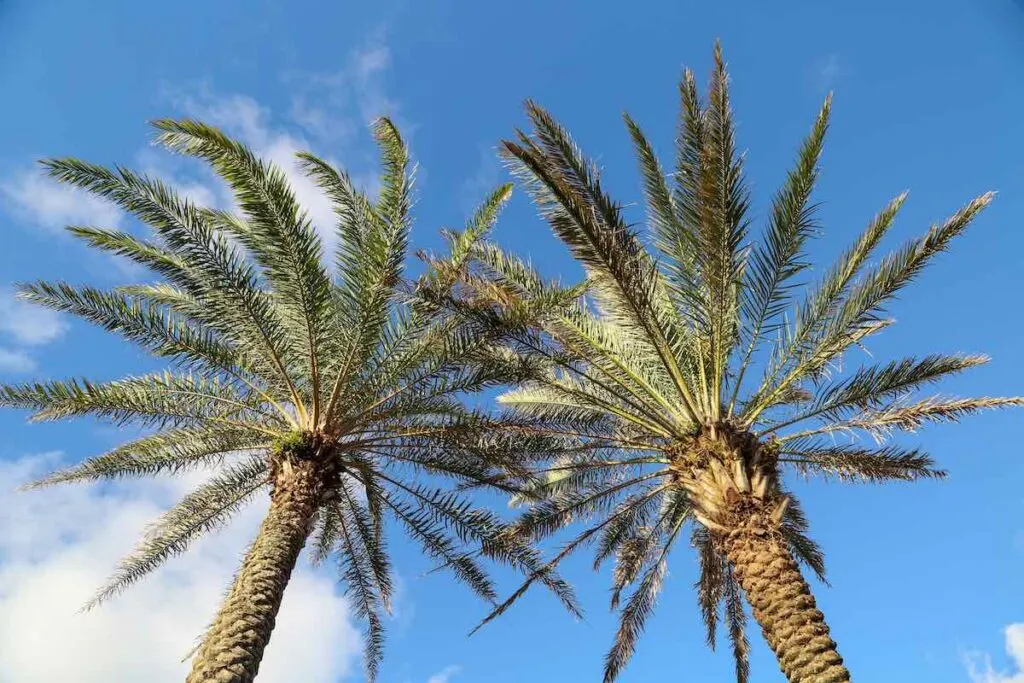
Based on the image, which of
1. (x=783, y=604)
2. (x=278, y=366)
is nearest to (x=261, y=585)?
(x=278, y=366)

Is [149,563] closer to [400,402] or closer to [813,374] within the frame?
[400,402]

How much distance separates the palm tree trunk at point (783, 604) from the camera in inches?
A: 254

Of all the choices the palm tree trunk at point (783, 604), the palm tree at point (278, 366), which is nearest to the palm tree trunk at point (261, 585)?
the palm tree at point (278, 366)

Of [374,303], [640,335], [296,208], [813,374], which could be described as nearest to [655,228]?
[640,335]

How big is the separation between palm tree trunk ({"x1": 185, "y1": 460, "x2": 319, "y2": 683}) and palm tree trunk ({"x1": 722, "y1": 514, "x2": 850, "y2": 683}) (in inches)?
198

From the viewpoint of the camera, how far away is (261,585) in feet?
23.9

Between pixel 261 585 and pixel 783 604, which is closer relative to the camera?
pixel 783 604

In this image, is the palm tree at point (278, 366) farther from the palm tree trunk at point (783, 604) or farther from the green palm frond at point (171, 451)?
the palm tree trunk at point (783, 604)

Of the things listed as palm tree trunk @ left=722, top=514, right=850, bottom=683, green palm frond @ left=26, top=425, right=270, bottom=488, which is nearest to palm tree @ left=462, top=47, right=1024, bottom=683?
palm tree trunk @ left=722, top=514, right=850, bottom=683

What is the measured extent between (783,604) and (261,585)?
18.2 feet

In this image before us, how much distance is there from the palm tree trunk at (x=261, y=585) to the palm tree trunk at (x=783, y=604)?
5.04 meters

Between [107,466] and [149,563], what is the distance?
65.4 inches

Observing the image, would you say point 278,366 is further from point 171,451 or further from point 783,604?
point 783,604

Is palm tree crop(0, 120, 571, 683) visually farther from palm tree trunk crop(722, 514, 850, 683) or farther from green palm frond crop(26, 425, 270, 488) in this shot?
palm tree trunk crop(722, 514, 850, 683)
